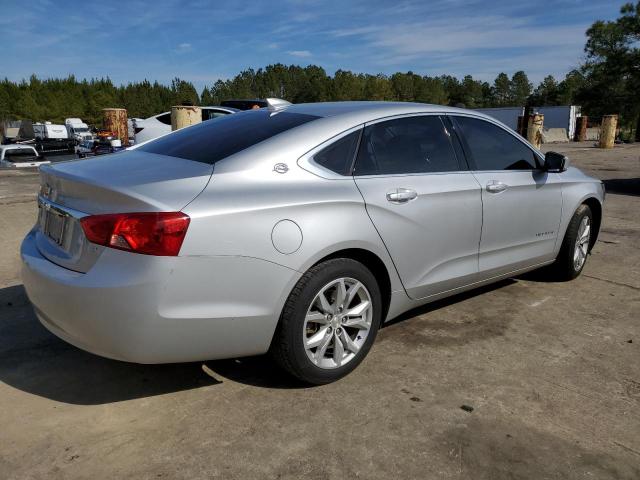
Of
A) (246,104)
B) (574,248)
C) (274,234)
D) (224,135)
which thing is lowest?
(574,248)

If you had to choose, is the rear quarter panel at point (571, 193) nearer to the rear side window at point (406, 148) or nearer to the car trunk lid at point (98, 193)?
the rear side window at point (406, 148)

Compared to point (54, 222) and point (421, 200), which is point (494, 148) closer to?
point (421, 200)

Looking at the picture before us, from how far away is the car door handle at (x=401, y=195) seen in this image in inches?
126

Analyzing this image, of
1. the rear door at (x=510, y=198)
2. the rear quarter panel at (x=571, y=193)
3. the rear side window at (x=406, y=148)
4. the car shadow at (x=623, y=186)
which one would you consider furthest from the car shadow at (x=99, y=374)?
the car shadow at (x=623, y=186)

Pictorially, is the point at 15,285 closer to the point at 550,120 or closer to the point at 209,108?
the point at 209,108

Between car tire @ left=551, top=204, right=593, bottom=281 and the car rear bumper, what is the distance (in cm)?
305

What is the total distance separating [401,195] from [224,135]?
1.11 meters

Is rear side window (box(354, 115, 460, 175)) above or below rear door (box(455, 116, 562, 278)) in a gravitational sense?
above

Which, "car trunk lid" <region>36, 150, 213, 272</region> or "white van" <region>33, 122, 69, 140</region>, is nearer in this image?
"car trunk lid" <region>36, 150, 213, 272</region>

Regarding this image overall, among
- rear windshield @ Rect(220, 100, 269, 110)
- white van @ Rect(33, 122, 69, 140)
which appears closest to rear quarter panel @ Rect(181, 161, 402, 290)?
rear windshield @ Rect(220, 100, 269, 110)

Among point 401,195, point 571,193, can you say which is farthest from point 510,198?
point 401,195

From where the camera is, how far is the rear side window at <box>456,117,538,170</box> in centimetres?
393

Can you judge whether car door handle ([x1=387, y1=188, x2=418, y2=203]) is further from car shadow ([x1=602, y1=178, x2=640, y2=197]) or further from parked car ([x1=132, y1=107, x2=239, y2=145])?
parked car ([x1=132, y1=107, x2=239, y2=145])

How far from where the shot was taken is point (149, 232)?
2.40 metres
